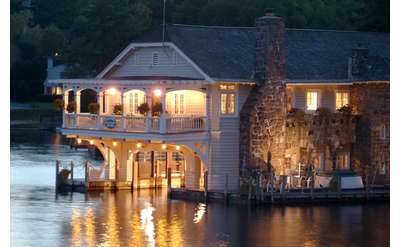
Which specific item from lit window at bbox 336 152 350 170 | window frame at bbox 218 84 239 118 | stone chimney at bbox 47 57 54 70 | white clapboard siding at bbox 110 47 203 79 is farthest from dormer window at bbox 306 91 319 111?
stone chimney at bbox 47 57 54 70

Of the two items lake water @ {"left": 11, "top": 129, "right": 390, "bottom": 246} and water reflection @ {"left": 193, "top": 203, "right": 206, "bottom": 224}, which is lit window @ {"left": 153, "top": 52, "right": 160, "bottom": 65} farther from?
water reflection @ {"left": 193, "top": 203, "right": 206, "bottom": 224}

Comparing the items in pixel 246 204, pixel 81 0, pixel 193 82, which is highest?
pixel 81 0

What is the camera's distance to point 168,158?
2468 inches

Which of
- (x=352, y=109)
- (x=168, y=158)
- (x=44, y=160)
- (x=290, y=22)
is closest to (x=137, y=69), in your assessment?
(x=168, y=158)

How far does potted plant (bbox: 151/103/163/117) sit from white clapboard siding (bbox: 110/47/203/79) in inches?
85.1

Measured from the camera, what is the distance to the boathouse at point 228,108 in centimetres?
5941

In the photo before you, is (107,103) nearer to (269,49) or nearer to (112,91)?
(112,91)

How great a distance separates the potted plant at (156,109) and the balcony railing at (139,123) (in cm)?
31

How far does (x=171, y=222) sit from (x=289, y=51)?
48.4 feet

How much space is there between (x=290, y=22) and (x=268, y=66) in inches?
1762

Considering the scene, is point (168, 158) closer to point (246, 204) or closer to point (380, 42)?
point (246, 204)

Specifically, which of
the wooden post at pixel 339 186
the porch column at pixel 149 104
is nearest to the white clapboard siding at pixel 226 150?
the porch column at pixel 149 104

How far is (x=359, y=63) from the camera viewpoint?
63000 mm

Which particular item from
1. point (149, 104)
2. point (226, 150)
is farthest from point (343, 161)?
point (149, 104)
